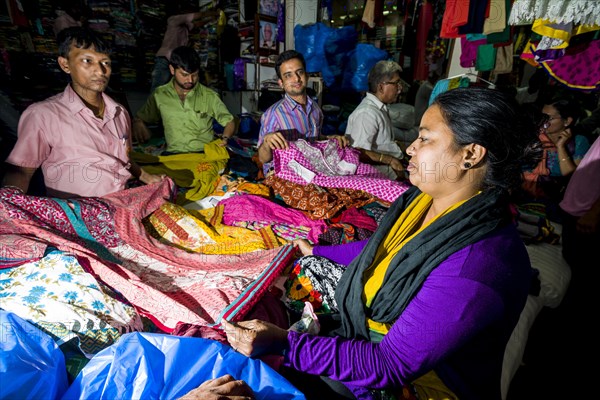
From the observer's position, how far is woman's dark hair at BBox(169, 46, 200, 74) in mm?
3398

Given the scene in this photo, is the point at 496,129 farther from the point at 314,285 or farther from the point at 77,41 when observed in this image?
the point at 77,41

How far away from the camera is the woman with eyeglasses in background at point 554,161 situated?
10.4 ft

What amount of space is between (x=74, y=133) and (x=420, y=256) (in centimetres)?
226

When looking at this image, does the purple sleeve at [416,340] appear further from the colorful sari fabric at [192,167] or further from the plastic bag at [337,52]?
the plastic bag at [337,52]

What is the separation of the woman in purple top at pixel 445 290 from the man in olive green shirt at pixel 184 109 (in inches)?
115

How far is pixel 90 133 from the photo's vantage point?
2191 mm

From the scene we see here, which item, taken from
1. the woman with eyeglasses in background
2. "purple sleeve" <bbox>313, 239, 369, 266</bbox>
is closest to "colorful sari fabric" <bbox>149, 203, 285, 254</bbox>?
"purple sleeve" <bbox>313, 239, 369, 266</bbox>

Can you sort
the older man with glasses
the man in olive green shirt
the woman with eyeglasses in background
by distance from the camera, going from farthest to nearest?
the man in olive green shirt
the older man with glasses
the woman with eyeglasses in background

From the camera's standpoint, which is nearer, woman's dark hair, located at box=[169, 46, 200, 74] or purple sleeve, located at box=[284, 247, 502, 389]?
purple sleeve, located at box=[284, 247, 502, 389]

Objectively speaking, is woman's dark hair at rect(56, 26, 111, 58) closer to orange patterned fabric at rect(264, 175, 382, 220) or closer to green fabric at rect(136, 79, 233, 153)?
green fabric at rect(136, 79, 233, 153)

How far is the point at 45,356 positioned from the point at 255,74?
18.3 ft

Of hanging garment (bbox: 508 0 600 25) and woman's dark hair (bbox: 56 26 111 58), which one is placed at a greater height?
hanging garment (bbox: 508 0 600 25)

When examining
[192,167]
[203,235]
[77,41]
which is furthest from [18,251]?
[192,167]

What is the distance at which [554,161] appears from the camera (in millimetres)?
3242
